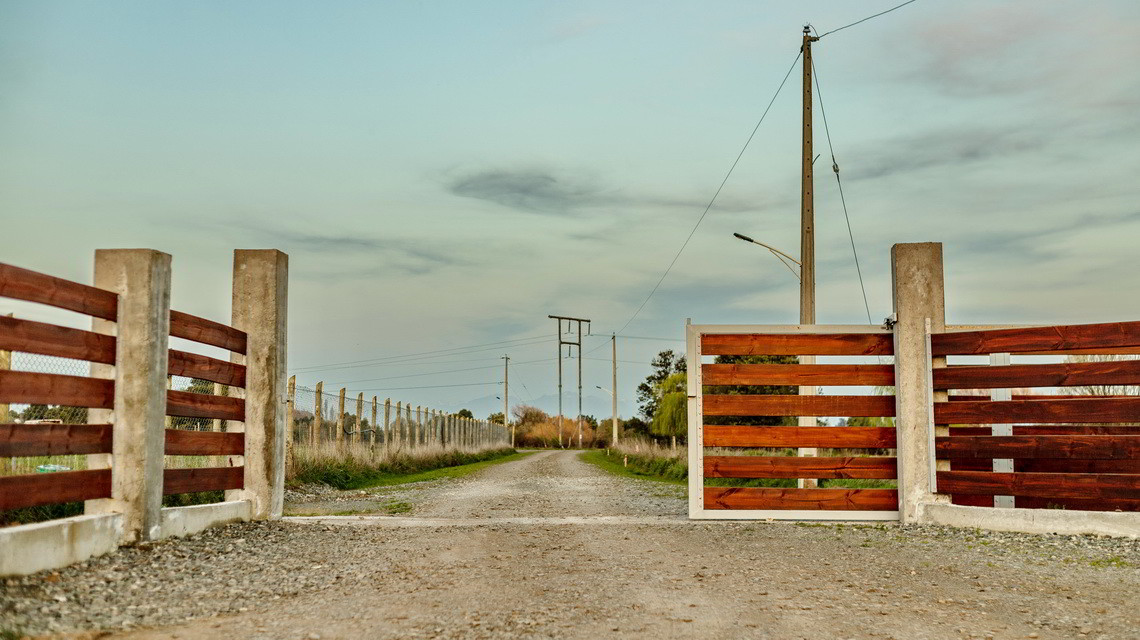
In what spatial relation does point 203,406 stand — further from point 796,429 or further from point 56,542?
point 796,429

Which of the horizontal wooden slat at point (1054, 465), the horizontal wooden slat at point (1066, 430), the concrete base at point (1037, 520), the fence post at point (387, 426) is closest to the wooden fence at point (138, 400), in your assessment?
the concrete base at point (1037, 520)

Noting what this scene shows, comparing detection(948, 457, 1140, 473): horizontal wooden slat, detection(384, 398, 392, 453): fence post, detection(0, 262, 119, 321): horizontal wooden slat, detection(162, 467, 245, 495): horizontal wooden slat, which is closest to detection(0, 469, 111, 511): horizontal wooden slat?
detection(162, 467, 245, 495): horizontal wooden slat

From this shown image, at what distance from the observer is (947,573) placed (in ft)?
24.3

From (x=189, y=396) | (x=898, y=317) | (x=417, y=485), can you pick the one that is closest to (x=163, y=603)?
(x=189, y=396)

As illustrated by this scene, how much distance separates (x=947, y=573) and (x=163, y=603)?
218 inches

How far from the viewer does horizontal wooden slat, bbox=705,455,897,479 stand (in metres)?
11.1

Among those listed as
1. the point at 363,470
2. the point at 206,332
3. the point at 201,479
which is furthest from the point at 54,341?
the point at 363,470

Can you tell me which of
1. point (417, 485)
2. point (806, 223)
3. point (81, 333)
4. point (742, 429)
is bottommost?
point (417, 485)

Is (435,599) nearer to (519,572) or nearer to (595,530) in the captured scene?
(519,572)

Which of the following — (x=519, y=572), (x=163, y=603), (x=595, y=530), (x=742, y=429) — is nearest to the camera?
(x=163, y=603)

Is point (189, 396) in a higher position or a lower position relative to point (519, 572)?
higher

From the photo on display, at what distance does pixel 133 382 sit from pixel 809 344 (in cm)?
697

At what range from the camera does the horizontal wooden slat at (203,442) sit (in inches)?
349

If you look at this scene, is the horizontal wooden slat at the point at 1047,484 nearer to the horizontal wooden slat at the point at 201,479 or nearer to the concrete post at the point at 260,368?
the concrete post at the point at 260,368
